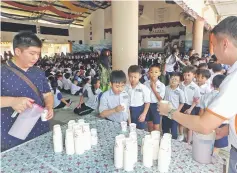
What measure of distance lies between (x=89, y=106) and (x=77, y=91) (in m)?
1.79

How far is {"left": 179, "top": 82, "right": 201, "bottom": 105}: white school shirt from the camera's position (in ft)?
9.66

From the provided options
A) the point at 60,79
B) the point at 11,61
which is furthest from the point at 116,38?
the point at 60,79

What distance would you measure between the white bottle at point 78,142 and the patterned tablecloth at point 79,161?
37 millimetres

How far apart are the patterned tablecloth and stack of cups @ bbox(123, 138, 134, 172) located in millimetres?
50

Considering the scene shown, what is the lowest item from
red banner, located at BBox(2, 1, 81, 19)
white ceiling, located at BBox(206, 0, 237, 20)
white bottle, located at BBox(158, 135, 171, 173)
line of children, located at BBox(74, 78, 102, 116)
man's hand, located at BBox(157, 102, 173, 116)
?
line of children, located at BBox(74, 78, 102, 116)

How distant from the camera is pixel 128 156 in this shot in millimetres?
1169

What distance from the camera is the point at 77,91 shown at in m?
6.10

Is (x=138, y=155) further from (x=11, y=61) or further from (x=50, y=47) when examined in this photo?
(x=50, y=47)

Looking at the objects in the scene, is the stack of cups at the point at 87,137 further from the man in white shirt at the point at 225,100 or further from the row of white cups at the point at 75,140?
the man in white shirt at the point at 225,100

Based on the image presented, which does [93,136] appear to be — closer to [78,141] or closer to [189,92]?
[78,141]

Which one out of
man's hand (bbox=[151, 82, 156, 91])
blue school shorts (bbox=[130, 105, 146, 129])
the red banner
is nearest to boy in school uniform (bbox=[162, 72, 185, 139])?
man's hand (bbox=[151, 82, 156, 91])

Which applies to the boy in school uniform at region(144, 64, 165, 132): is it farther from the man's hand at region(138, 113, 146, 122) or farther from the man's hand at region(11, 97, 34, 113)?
the man's hand at region(11, 97, 34, 113)

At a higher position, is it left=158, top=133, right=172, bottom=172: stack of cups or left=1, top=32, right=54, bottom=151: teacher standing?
Answer: left=1, top=32, right=54, bottom=151: teacher standing

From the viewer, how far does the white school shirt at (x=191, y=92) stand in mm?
2943
